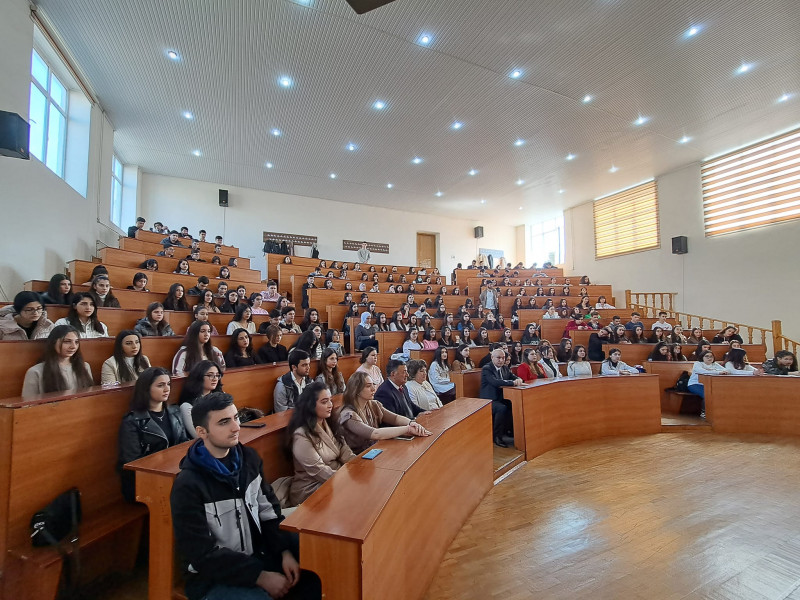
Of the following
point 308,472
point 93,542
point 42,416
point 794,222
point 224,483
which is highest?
point 794,222

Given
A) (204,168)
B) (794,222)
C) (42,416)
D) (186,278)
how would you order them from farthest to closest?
1. (204,168)
2. (794,222)
3. (186,278)
4. (42,416)

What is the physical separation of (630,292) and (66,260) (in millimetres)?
11075

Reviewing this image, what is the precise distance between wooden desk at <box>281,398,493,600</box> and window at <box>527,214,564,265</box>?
1148cm

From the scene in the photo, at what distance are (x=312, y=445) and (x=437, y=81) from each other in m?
5.79

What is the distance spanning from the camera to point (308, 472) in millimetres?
1835

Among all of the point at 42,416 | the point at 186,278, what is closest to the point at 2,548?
the point at 42,416

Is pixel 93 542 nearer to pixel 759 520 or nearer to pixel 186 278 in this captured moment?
pixel 759 520

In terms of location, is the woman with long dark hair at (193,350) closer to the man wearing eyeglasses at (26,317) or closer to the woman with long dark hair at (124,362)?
the woman with long dark hair at (124,362)

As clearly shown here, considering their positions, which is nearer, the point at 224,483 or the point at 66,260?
the point at 224,483

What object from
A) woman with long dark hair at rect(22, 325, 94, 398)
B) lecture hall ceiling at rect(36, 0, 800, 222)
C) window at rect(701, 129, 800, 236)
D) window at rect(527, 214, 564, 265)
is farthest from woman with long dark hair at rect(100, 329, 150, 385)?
window at rect(527, 214, 564, 265)

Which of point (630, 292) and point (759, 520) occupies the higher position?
point (630, 292)

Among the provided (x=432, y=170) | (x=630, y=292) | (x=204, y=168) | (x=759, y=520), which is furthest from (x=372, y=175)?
(x=759, y=520)

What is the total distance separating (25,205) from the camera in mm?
4375

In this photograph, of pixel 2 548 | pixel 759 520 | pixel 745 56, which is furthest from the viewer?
pixel 745 56
